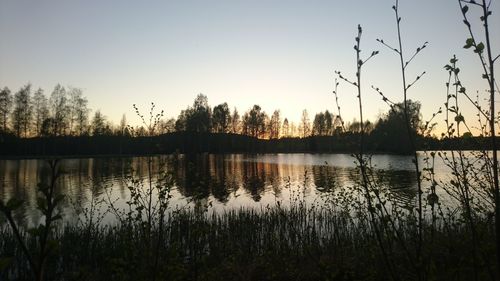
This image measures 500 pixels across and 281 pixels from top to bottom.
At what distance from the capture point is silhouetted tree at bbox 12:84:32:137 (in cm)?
5728

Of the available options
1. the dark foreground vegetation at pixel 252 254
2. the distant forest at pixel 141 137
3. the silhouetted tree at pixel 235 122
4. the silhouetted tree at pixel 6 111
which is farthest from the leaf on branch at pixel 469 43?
the silhouetted tree at pixel 235 122

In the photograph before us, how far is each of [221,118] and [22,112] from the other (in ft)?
148

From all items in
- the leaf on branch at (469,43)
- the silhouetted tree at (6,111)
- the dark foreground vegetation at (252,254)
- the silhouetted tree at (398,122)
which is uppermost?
the silhouetted tree at (6,111)

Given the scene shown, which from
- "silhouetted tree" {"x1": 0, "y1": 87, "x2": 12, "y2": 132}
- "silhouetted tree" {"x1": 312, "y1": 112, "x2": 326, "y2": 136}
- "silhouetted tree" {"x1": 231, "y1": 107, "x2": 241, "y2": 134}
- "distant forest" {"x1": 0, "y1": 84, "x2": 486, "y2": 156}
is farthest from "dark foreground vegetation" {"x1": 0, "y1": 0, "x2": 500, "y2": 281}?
"silhouetted tree" {"x1": 312, "y1": 112, "x2": 326, "y2": 136}

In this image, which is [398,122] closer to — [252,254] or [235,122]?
[252,254]

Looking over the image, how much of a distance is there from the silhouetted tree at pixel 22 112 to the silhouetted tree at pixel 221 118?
137 ft

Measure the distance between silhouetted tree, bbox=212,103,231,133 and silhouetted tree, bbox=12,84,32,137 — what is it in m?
41.7

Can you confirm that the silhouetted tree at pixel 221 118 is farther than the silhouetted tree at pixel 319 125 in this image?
No

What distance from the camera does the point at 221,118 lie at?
90875 millimetres

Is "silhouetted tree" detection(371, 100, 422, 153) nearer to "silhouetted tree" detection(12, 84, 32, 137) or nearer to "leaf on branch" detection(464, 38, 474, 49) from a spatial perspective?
"leaf on branch" detection(464, 38, 474, 49)

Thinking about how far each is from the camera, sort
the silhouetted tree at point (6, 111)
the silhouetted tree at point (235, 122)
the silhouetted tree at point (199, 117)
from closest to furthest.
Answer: the silhouetted tree at point (6, 111)
the silhouetted tree at point (199, 117)
the silhouetted tree at point (235, 122)

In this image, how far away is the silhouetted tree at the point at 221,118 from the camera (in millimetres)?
89812

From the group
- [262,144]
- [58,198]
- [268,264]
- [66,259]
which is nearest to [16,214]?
[66,259]

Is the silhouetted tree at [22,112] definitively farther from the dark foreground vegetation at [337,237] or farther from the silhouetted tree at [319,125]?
the silhouetted tree at [319,125]
